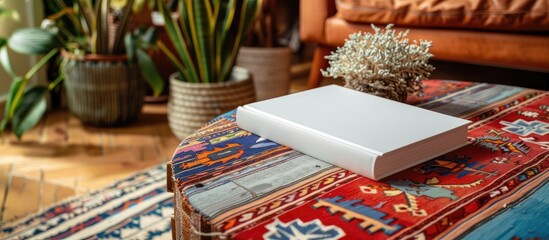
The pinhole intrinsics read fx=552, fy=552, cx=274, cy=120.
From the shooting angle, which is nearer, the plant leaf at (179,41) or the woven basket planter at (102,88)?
the plant leaf at (179,41)

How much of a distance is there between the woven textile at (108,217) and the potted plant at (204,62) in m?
0.30

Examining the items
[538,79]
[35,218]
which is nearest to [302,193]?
[35,218]

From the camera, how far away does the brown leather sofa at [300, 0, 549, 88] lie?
1.30 m

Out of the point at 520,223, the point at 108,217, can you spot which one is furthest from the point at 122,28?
the point at 520,223

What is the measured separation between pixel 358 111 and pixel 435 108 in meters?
0.19

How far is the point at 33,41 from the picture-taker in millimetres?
1463

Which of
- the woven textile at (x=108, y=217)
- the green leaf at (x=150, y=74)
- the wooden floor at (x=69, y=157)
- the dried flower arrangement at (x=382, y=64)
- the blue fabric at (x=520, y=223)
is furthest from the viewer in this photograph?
the green leaf at (x=150, y=74)

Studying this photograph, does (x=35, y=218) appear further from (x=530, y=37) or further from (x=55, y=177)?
(x=530, y=37)

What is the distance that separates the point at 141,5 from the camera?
179 cm

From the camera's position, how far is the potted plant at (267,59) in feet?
6.19

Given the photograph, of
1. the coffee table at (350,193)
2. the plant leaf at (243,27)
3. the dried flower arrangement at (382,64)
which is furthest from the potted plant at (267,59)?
the coffee table at (350,193)

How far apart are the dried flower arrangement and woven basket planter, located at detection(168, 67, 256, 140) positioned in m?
0.73

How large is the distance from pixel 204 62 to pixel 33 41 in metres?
0.45

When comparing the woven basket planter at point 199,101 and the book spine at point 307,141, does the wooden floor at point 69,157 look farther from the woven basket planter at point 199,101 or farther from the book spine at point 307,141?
the book spine at point 307,141
